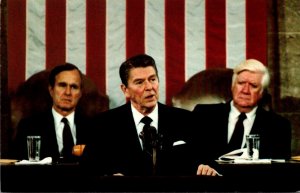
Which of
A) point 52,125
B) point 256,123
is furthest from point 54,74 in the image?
point 256,123

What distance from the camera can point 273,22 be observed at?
17.0ft

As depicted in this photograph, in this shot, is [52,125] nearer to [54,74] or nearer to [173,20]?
[54,74]

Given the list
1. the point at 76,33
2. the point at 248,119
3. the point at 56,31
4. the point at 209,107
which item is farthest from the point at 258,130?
the point at 56,31

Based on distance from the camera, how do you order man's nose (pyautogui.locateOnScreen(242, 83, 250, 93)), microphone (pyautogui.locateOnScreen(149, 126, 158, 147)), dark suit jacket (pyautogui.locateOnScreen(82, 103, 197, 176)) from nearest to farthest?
microphone (pyautogui.locateOnScreen(149, 126, 158, 147)), dark suit jacket (pyautogui.locateOnScreen(82, 103, 197, 176)), man's nose (pyautogui.locateOnScreen(242, 83, 250, 93))

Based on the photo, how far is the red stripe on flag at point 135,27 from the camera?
5.16m

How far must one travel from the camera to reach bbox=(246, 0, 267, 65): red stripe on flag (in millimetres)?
5109

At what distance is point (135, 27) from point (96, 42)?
1.04 feet

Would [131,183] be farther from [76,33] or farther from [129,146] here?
[76,33]

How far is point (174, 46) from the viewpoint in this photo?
5.14 meters

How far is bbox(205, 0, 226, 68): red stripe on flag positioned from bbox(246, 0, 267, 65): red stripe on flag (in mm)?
179

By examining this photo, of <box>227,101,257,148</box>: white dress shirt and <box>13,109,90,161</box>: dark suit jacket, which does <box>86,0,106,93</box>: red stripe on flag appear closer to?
<box>13,109,90,161</box>: dark suit jacket

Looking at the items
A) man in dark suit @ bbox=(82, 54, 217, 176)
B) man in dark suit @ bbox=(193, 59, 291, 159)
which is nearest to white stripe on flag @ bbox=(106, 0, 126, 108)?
man in dark suit @ bbox=(193, 59, 291, 159)

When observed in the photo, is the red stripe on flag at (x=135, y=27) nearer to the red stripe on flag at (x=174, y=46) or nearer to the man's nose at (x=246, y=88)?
the red stripe on flag at (x=174, y=46)

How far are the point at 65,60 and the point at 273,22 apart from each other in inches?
62.9
